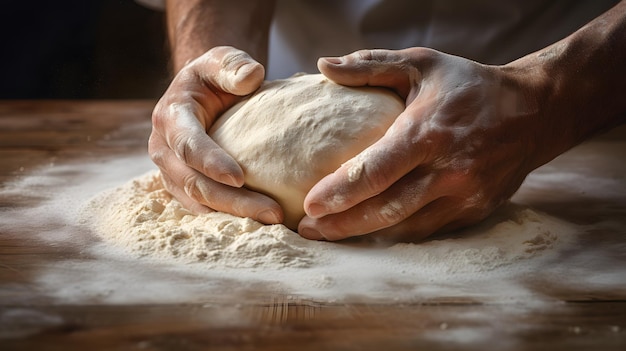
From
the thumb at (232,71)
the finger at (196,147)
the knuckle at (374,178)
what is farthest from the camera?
the thumb at (232,71)

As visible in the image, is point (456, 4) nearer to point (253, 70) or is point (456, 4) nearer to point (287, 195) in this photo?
point (253, 70)

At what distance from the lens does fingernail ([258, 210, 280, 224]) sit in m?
1.21

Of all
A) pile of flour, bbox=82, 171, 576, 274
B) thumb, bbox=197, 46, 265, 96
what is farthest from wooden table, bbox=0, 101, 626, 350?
thumb, bbox=197, 46, 265, 96

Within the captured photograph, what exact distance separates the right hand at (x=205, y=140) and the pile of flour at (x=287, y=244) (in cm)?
3

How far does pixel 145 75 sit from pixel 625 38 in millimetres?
1696

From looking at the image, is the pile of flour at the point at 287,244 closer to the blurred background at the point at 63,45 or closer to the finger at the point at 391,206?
the finger at the point at 391,206

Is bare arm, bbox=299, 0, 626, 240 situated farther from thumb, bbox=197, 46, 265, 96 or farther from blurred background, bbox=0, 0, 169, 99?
blurred background, bbox=0, 0, 169, 99

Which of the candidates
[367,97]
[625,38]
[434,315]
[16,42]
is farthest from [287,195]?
[16,42]

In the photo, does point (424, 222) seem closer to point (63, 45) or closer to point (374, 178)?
point (374, 178)

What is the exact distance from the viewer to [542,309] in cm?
95

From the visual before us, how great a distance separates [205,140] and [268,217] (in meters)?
0.19

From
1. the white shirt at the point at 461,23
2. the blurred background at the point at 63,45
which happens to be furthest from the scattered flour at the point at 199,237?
the blurred background at the point at 63,45

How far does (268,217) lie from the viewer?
47.7 inches

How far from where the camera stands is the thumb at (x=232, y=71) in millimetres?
1338
